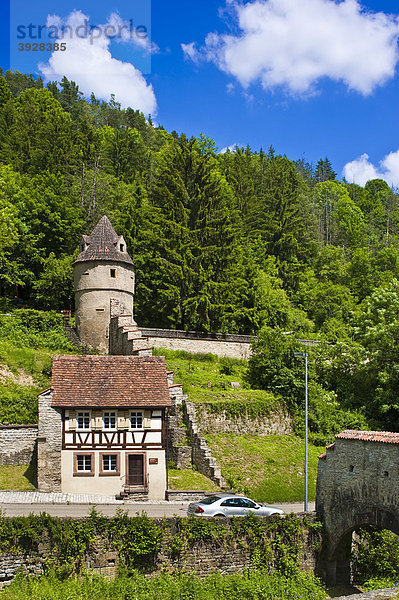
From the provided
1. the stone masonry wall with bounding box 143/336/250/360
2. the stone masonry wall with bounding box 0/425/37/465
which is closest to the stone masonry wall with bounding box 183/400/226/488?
the stone masonry wall with bounding box 0/425/37/465

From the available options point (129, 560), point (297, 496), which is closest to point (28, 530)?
point (129, 560)

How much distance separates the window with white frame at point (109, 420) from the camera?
26406 mm

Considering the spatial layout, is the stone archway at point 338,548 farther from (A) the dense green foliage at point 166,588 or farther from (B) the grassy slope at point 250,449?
(B) the grassy slope at point 250,449

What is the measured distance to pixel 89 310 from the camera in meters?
39.7

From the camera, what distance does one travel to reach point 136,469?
2630 cm

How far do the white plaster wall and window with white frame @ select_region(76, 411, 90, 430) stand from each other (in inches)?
42.9

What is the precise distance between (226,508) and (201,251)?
2784cm

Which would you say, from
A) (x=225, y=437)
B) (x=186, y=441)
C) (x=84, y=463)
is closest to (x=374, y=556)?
(x=186, y=441)

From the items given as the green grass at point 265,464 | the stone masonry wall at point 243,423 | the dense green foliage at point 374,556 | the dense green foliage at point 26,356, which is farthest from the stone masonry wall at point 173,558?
the dense green foliage at point 26,356

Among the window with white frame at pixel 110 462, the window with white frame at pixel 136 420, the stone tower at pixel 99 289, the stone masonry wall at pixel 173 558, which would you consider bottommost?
the stone masonry wall at pixel 173 558

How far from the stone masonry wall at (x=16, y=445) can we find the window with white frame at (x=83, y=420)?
286cm

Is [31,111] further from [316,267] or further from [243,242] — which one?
[316,267]

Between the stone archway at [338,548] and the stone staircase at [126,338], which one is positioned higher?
the stone staircase at [126,338]

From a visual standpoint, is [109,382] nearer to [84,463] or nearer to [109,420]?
[109,420]
